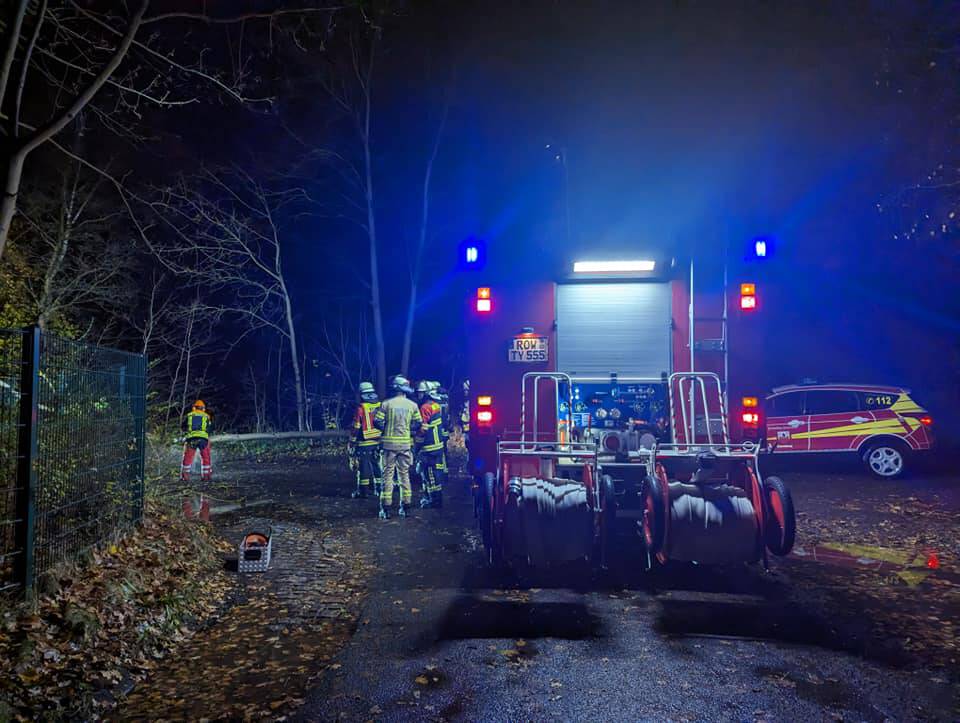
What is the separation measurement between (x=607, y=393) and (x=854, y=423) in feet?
25.1

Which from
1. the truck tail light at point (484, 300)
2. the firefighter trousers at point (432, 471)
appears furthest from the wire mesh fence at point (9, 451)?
the firefighter trousers at point (432, 471)

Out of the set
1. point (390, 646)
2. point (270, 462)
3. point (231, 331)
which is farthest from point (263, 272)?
point (390, 646)

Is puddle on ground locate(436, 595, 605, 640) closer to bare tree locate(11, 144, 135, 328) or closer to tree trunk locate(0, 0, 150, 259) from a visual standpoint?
tree trunk locate(0, 0, 150, 259)

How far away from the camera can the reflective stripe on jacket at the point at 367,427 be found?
1161 centimetres

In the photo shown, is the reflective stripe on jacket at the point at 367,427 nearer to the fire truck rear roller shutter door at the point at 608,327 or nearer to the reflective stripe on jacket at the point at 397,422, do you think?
the reflective stripe on jacket at the point at 397,422

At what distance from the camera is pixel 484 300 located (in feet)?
27.7

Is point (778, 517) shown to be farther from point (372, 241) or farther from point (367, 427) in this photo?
point (372, 241)

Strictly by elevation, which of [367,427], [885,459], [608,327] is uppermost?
[608,327]

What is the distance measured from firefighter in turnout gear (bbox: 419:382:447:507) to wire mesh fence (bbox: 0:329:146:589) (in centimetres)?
433

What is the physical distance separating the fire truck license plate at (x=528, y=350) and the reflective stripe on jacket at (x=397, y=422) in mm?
2357

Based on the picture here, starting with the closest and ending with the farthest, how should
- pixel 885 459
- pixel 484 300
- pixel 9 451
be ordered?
pixel 9 451 < pixel 484 300 < pixel 885 459

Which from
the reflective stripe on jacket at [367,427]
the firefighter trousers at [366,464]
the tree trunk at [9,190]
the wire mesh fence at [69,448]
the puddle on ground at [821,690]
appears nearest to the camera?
the puddle on ground at [821,690]

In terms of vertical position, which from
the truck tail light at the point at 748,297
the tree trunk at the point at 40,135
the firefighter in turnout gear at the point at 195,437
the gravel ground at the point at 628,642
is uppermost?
the tree trunk at the point at 40,135

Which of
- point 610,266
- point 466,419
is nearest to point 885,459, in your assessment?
point 610,266
